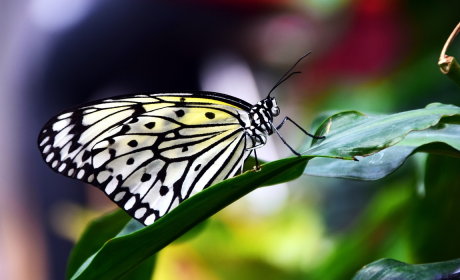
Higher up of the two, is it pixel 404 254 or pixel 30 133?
pixel 30 133

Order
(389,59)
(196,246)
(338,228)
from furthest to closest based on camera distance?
(389,59), (196,246), (338,228)

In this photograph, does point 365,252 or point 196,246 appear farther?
point 196,246

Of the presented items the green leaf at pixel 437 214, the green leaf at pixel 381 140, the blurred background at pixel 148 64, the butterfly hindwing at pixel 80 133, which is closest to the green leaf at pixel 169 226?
the green leaf at pixel 381 140

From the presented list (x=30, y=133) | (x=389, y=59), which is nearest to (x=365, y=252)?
(x=389, y=59)

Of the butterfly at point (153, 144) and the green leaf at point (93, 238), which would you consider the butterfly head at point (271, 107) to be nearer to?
the butterfly at point (153, 144)

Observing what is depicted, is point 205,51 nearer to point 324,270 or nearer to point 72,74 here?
point 72,74

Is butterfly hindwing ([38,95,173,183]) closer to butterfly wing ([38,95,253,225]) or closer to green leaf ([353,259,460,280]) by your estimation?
butterfly wing ([38,95,253,225])

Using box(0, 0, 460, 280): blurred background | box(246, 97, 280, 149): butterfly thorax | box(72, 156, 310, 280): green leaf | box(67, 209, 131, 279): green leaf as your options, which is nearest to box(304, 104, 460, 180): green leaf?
box(72, 156, 310, 280): green leaf

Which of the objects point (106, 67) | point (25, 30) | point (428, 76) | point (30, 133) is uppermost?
point (25, 30)
